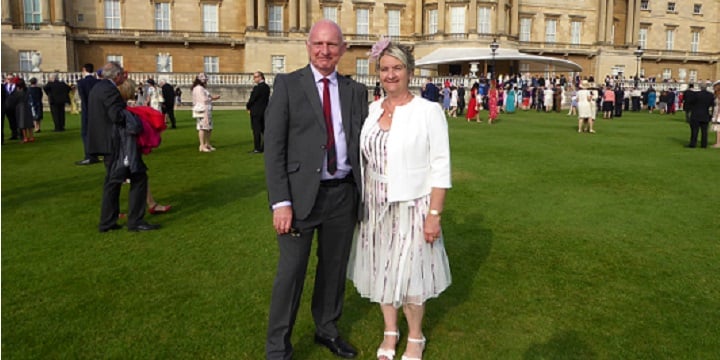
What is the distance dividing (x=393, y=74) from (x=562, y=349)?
2.27 m

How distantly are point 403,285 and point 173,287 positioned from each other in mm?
2490

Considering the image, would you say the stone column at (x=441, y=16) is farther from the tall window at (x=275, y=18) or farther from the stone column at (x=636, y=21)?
the stone column at (x=636, y=21)

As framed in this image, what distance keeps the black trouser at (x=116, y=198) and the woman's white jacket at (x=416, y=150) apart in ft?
14.9

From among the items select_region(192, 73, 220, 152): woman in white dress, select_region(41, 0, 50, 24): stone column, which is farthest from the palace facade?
select_region(192, 73, 220, 152): woman in white dress

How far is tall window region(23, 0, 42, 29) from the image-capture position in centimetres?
4237

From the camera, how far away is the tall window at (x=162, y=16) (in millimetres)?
45875

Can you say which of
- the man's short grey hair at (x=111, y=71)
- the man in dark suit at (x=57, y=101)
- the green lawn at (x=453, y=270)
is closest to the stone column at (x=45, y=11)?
the man in dark suit at (x=57, y=101)

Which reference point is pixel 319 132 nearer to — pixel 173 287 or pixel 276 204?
pixel 276 204

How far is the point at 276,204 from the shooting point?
11.8ft

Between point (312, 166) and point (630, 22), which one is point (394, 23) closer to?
point (630, 22)

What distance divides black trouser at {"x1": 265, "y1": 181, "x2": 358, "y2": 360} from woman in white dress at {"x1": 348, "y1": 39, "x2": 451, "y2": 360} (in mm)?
132

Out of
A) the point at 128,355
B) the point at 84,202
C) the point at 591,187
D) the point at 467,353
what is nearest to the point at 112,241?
the point at 84,202

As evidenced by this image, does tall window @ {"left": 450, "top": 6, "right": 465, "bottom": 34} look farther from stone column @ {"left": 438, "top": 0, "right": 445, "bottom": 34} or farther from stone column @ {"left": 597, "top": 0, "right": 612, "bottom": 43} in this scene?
stone column @ {"left": 597, "top": 0, "right": 612, "bottom": 43}

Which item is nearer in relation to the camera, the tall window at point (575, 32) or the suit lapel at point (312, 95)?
the suit lapel at point (312, 95)
